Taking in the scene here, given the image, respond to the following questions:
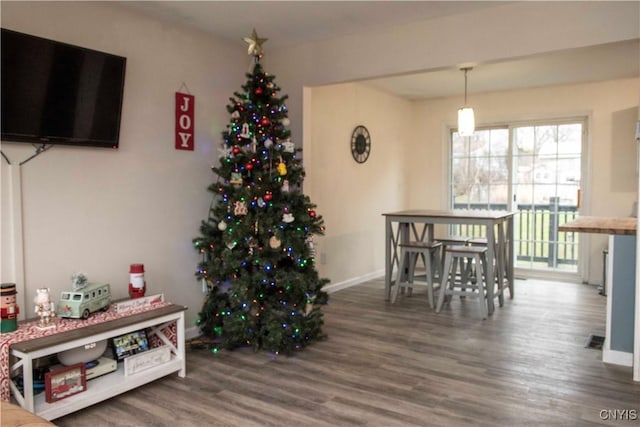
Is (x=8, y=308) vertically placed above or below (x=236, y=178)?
below

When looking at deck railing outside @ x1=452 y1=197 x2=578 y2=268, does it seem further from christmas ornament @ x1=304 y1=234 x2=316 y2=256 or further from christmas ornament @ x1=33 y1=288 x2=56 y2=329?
christmas ornament @ x1=33 y1=288 x2=56 y2=329

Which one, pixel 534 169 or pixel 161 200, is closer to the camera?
pixel 161 200

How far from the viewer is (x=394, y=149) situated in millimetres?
6621

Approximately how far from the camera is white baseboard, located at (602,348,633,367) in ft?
10.3

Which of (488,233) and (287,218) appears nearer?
(287,218)

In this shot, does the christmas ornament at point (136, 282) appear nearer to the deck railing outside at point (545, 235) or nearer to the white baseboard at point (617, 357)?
the white baseboard at point (617, 357)

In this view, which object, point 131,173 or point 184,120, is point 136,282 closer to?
point 131,173

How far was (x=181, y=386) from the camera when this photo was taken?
114 inches

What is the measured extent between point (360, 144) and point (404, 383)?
11.3 feet

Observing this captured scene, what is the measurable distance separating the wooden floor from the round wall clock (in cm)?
226

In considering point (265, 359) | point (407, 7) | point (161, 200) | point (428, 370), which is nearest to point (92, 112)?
point (161, 200)

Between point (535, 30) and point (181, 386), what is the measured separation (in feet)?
10.5

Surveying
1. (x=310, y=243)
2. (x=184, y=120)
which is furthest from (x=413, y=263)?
(x=184, y=120)

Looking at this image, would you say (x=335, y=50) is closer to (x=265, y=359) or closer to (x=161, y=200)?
(x=161, y=200)
